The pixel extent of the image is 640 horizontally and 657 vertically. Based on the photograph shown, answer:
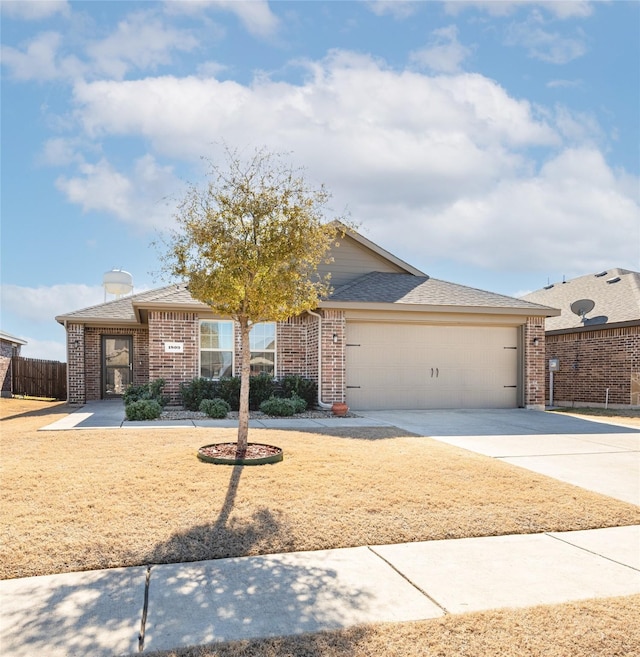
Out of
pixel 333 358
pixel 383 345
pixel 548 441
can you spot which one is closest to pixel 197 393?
pixel 333 358

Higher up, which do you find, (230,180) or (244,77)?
(244,77)

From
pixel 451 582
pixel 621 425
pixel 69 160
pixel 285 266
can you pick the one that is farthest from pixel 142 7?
pixel 621 425

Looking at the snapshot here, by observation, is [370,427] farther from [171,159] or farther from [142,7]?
[142,7]

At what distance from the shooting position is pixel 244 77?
30.7 feet

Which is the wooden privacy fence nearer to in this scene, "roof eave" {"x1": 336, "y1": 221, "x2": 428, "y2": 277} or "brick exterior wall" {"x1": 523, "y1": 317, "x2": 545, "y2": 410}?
"roof eave" {"x1": 336, "y1": 221, "x2": 428, "y2": 277}

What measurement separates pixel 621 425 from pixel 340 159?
8.70m

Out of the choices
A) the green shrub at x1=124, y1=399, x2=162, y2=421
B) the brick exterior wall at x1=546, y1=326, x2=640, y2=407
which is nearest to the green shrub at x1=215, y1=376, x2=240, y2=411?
the green shrub at x1=124, y1=399, x2=162, y2=421

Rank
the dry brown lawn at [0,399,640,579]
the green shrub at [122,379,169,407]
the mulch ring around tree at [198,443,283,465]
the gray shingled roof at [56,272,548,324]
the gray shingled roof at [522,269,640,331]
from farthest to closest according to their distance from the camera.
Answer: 1. the gray shingled roof at [522,269,640,331]
2. the gray shingled roof at [56,272,548,324]
3. the green shrub at [122,379,169,407]
4. the mulch ring around tree at [198,443,283,465]
5. the dry brown lawn at [0,399,640,579]

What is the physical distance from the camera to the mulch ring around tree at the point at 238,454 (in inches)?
269

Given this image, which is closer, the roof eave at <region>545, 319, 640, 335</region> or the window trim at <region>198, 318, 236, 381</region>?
the window trim at <region>198, 318, 236, 381</region>

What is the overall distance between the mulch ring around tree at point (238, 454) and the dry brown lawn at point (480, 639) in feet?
12.9

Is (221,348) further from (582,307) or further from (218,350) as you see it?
(582,307)

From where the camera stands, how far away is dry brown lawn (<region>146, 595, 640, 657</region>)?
2846 mm

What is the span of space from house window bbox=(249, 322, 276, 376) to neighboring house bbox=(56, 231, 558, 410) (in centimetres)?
3
